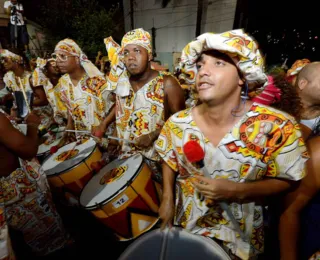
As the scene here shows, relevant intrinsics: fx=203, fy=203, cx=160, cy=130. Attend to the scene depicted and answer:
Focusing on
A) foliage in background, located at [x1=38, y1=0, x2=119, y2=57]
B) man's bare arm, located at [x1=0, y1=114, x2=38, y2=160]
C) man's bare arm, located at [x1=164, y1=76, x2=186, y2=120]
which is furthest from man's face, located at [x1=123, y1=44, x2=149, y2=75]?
foliage in background, located at [x1=38, y1=0, x2=119, y2=57]

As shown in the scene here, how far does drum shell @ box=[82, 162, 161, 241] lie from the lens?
6.61ft

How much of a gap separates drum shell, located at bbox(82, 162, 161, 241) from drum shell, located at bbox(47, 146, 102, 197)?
65 cm

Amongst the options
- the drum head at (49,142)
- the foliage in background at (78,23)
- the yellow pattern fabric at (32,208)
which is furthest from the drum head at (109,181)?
the foliage in background at (78,23)

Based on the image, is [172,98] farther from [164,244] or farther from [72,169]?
[164,244]

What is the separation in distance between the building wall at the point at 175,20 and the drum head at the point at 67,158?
663 inches

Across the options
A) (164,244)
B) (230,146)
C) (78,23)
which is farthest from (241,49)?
(78,23)

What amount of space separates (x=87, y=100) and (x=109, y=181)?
1842mm

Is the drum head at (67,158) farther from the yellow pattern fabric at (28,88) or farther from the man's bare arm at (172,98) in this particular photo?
the yellow pattern fabric at (28,88)

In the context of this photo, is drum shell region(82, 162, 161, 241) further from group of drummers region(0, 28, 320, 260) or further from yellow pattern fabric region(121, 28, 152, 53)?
yellow pattern fabric region(121, 28, 152, 53)

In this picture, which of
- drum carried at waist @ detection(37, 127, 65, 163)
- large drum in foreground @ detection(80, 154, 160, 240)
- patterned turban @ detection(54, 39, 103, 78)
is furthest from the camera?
patterned turban @ detection(54, 39, 103, 78)

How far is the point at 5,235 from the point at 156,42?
937 inches

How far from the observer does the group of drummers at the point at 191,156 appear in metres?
1.31

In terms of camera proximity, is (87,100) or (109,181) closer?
(109,181)

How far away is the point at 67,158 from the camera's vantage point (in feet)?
9.22
